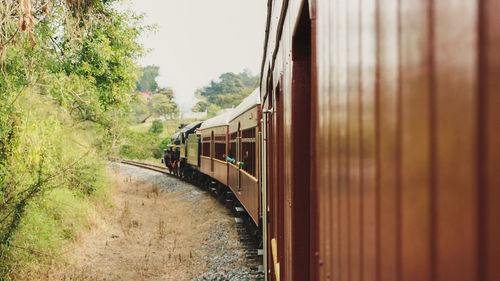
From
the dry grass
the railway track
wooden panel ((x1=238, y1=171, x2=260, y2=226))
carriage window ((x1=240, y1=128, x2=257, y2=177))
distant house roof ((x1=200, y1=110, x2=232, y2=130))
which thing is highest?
distant house roof ((x1=200, y1=110, x2=232, y2=130))

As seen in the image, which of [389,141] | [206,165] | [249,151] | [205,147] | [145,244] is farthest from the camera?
[205,147]

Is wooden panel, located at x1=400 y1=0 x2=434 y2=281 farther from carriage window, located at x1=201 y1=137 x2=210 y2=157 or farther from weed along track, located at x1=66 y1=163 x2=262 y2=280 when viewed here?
carriage window, located at x1=201 y1=137 x2=210 y2=157

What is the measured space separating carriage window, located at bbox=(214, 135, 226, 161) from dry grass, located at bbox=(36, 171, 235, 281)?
5.29 ft

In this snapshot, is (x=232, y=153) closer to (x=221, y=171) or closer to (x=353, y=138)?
(x=221, y=171)

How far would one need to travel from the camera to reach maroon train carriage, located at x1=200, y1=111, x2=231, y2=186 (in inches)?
466

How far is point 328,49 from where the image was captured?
1.21m

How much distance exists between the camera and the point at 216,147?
44.3 feet

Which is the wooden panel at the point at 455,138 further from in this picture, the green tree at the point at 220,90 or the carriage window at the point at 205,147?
the green tree at the point at 220,90

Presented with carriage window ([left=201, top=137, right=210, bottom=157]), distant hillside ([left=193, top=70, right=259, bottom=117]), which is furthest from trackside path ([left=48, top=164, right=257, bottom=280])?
distant hillside ([left=193, top=70, right=259, bottom=117])

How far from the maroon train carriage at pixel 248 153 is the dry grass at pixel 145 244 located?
1454mm

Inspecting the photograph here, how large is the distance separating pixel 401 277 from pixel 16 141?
254 inches

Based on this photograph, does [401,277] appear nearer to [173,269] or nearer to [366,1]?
[366,1]

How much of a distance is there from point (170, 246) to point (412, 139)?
8.98 meters

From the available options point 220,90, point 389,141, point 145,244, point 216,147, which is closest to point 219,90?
point 220,90
